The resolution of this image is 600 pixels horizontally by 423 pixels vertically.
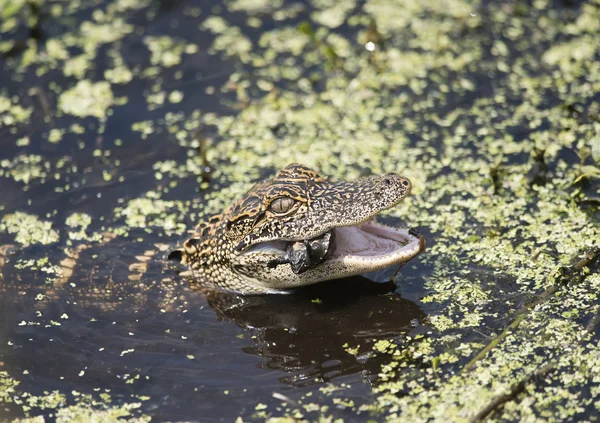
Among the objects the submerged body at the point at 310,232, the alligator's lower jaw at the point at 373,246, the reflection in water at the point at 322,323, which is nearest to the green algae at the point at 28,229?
the reflection in water at the point at 322,323

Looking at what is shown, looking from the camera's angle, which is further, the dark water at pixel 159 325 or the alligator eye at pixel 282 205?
the alligator eye at pixel 282 205

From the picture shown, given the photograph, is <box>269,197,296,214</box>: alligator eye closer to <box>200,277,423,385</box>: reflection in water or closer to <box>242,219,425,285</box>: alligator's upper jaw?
<box>242,219,425,285</box>: alligator's upper jaw

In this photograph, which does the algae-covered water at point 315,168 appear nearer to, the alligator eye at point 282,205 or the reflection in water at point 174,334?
the reflection in water at point 174,334

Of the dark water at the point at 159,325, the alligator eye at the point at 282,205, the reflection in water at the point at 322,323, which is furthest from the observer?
the alligator eye at the point at 282,205

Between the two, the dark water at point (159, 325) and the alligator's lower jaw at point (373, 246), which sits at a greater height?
the alligator's lower jaw at point (373, 246)

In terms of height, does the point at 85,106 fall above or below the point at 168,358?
above

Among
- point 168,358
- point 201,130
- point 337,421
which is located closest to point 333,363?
point 337,421

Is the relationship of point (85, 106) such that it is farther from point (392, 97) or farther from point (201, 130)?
point (392, 97)

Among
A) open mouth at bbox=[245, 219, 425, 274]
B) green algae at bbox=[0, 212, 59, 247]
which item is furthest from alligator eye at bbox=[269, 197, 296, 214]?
green algae at bbox=[0, 212, 59, 247]
